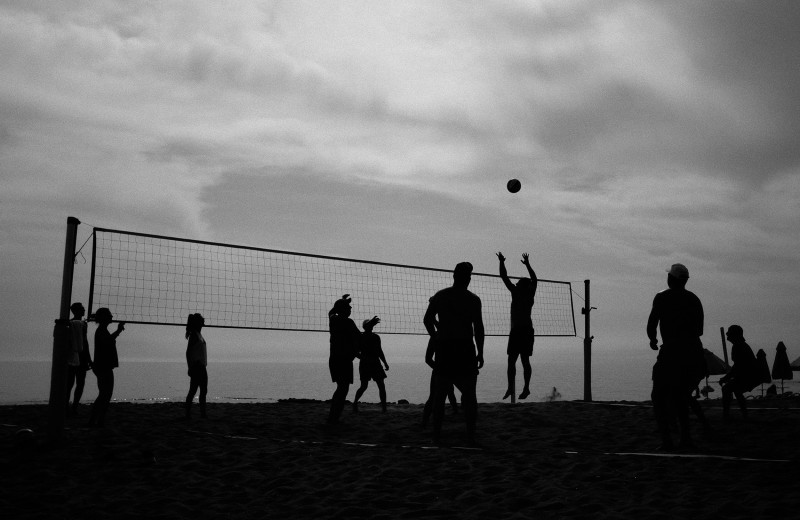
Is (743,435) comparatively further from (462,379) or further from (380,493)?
(380,493)

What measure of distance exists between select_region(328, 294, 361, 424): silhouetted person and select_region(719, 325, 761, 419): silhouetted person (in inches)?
165

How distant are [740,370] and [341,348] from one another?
4.49 meters

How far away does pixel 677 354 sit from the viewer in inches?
238

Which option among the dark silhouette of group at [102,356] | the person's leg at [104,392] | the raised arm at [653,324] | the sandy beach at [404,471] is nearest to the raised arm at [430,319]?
the sandy beach at [404,471]

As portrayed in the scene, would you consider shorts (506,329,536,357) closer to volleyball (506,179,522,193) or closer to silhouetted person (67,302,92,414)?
volleyball (506,179,522,193)

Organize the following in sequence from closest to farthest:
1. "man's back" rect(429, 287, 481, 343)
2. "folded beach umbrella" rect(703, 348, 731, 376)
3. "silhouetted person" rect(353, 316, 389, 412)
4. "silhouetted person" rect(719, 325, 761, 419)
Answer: "man's back" rect(429, 287, 481, 343) < "silhouetted person" rect(719, 325, 761, 419) < "silhouetted person" rect(353, 316, 389, 412) < "folded beach umbrella" rect(703, 348, 731, 376)

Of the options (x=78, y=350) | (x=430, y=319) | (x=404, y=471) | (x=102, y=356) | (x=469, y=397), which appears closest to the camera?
(x=404, y=471)

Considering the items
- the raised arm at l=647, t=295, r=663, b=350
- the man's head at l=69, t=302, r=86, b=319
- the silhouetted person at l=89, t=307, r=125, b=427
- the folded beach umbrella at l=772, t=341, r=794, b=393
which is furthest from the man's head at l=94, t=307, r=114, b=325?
the folded beach umbrella at l=772, t=341, r=794, b=393

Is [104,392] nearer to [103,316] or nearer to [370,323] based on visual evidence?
[103,316]

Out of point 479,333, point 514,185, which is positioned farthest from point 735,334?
point 514,185

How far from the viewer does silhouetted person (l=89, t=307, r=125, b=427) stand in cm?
783

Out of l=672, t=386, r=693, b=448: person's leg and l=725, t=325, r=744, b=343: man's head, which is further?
l=725, t=325, r=744, b=343: man's head

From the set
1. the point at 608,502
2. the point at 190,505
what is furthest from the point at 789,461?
the point at 190,505

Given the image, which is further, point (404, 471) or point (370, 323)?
point (370, 323)
